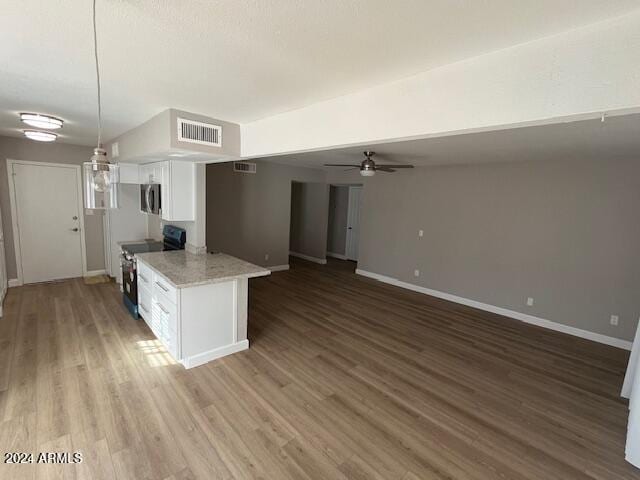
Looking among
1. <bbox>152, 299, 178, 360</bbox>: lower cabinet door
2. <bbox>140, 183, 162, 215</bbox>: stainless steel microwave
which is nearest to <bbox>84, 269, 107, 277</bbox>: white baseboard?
<bbox>140, 183, 162, 215</bbox>: stainless steel microwave

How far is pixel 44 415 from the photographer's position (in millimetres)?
2219

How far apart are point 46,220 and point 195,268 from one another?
13.0 ft

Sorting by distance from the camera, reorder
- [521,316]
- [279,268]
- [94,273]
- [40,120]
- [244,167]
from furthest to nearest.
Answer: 1. [279,268]
2. [244,167]
3. [94,273]
4. [521,316]
5. [40,120]

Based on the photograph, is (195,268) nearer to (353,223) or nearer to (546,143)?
(546,143)

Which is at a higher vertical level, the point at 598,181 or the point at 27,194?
the point at 598,181

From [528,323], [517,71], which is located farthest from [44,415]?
[528,323]

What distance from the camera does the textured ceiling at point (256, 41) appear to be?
4.03 feet

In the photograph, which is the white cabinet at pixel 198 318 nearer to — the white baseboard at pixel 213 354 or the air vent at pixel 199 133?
the white baseboard at pixel 213 354

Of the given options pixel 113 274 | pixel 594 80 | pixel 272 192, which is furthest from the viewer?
pixel 272 192

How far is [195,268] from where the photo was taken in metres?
3.21

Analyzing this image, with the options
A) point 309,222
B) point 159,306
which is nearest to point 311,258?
point 309,222

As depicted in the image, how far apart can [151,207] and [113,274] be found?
2.28 m

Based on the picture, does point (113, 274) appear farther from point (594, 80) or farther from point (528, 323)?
point (528, 323)

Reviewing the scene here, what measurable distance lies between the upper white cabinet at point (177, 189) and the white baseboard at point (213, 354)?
1698mm
